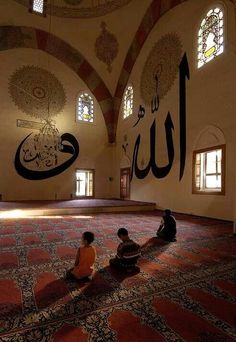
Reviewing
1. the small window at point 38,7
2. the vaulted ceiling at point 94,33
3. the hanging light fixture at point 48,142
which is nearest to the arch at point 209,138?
the vaulted ceiling at point 94,33

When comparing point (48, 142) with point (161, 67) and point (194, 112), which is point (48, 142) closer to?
point (161, 67)

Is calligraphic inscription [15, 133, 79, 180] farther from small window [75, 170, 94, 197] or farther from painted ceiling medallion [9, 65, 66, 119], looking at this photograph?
painted ceiling medallion [9, 65, 66, 119]

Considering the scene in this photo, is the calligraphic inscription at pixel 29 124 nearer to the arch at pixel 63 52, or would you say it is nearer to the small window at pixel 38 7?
the arch at pixel 63 52

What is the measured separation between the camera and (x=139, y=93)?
28.9 ft

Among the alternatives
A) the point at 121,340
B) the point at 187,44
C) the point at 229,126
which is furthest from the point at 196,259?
the point at 187,44

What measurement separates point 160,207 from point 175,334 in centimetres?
609

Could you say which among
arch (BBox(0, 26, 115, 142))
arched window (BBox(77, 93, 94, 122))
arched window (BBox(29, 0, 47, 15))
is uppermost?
arched window (BBox(29, 0, 47, 15))

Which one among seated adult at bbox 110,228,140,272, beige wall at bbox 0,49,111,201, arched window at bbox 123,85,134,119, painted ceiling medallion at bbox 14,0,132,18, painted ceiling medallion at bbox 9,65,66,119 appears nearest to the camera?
seated adult at bbox 110,228,140,272

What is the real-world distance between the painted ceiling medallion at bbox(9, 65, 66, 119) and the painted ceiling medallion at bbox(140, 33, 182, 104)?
3.49 meters

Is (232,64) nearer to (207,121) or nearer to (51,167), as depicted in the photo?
(207,121)

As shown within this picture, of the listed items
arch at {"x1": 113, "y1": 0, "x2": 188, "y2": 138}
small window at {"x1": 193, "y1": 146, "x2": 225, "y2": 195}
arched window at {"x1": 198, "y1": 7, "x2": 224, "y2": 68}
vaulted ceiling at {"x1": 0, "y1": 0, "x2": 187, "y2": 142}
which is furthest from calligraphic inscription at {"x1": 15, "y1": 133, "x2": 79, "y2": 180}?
arched window at {"x1": 198, "y1": 7, "x2": 224, "y2": 68}

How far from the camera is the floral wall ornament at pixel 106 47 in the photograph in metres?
9.11

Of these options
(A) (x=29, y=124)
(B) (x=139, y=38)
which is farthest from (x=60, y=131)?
(B) (x=139, y=38)

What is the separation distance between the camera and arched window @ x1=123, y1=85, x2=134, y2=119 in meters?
9.51
